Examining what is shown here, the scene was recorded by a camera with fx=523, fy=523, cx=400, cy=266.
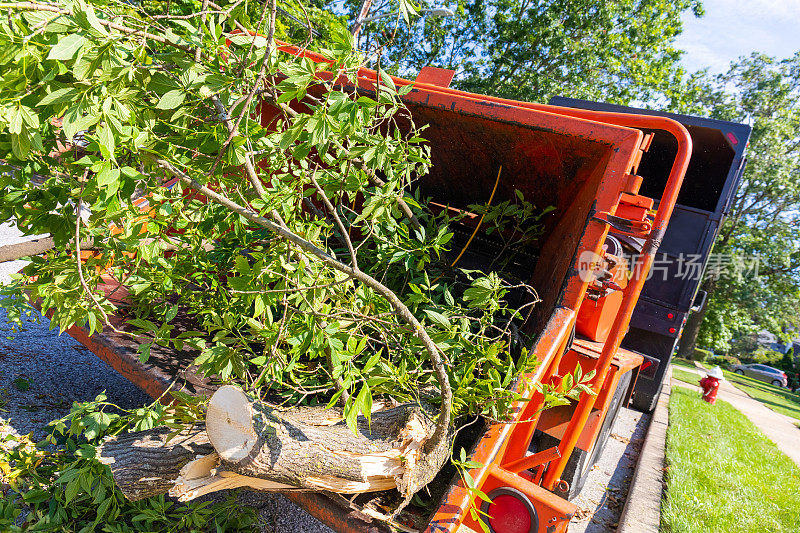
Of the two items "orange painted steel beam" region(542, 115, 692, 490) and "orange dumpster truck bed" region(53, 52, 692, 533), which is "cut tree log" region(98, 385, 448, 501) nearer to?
"orange dumpster truck bed" region(53, 52, 692, 533)

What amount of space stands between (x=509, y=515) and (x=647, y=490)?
2570mm

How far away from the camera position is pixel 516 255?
3.73m

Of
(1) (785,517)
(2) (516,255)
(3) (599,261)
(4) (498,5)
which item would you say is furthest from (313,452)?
(4) (498,5)

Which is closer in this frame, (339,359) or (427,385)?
(339,359)

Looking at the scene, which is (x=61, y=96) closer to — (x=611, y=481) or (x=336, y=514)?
(x=336, y=514)

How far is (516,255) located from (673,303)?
3042 millimetres

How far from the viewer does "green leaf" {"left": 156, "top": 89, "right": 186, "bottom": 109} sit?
4.60 ft

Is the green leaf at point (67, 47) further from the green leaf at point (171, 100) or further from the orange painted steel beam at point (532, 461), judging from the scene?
the orange painted steel beam at point (532, 461)

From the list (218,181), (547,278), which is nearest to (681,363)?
(547,278)

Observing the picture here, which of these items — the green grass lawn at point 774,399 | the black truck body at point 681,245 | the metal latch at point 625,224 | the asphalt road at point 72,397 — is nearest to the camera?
the metal latch at point 625,224

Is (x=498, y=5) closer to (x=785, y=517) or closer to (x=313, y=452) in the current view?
(x=785, y=517)

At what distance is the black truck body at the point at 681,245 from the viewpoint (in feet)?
17.8

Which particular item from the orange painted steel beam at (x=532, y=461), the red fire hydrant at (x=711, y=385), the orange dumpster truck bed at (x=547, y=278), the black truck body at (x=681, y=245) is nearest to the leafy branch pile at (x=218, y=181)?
the orange dumpster truck bed at (x=547, y=278)

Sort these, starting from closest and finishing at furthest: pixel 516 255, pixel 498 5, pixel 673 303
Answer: pixel 516 255
pixel 673 303
pixel 498 5
